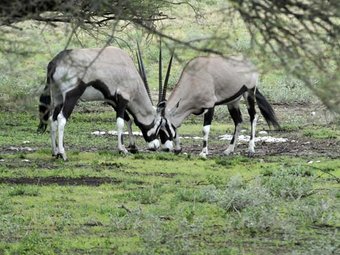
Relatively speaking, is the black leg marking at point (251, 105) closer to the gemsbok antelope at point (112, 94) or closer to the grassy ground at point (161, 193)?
the grassy ground at point (161, 193)

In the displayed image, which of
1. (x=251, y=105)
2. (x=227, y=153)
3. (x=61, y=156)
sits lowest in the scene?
(x=227, y=153)

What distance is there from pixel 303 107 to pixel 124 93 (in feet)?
23.1

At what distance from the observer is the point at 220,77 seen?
57.7ft

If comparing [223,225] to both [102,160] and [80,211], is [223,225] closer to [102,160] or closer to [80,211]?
[80,211]

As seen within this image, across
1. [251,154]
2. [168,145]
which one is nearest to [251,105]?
[251,154]

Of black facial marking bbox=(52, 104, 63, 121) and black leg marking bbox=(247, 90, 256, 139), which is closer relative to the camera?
black facial marking bbox=(52, 104, 63, 121)

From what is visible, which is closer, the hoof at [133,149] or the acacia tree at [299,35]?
the acacia tree at [299,35]

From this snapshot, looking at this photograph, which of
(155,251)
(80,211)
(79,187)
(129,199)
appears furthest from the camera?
(79,187)

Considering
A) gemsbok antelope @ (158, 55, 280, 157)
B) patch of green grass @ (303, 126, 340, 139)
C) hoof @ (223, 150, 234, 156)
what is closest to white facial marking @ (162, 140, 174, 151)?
gemsbok antelope @ (158, 55, 280, 157)

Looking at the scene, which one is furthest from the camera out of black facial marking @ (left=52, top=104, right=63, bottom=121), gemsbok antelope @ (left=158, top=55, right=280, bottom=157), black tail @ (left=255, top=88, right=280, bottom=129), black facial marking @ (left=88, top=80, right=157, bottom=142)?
black tail @ (left=255, top=88, right=280, bottom=129)

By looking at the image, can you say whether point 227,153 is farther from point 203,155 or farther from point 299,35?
point 299,35

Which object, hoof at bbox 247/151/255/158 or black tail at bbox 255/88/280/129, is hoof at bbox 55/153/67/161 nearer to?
hoof at bbox 247/151/255/158

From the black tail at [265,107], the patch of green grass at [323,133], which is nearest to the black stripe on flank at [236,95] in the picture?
the black tail at [265,107]

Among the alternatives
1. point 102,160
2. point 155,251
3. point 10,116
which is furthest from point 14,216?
point 10,116
